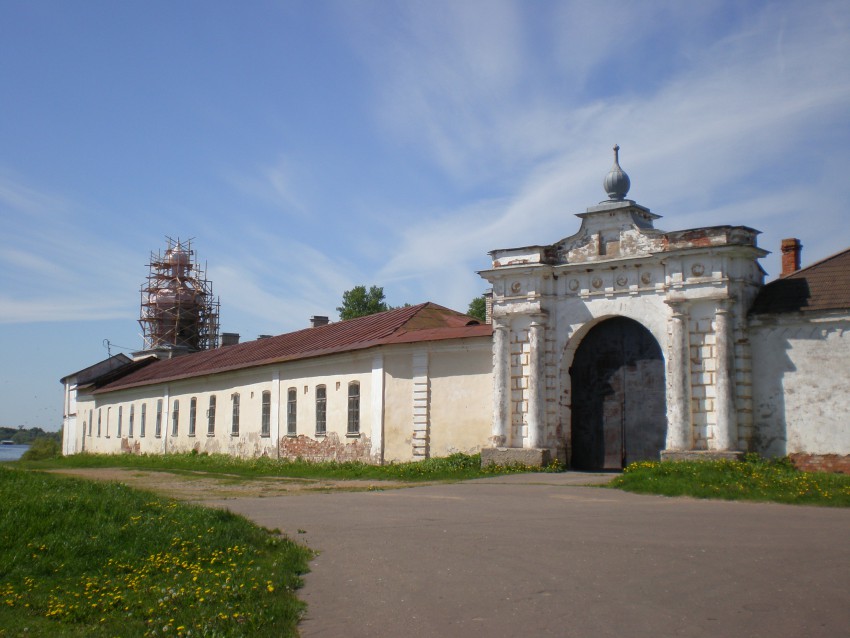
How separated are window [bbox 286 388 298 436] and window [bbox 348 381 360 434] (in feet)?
10.7

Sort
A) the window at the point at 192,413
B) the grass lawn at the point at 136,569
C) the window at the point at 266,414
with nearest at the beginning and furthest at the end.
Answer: the grass lawn at the point at 136,569 < the window at the point at 266,414 < the window at the point at 192,413

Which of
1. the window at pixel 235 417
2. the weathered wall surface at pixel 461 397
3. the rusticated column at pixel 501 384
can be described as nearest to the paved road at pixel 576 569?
the rusticated column at pixel 501 384

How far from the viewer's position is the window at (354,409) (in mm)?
25031

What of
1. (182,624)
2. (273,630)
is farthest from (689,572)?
(182,624)

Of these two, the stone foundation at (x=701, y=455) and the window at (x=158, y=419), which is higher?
the window at (x=158, y=419)

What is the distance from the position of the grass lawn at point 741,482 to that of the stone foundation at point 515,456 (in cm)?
254

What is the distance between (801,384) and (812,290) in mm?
1823

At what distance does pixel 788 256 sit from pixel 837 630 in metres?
17.4

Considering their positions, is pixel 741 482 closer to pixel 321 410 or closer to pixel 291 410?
pixel 321 410

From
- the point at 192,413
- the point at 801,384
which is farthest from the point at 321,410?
the point at 801,384

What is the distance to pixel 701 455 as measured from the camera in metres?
17.0

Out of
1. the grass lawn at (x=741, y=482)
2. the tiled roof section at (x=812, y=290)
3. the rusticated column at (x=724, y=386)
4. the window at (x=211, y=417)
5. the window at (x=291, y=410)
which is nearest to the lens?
the grass lawn at (x=741, y=482)

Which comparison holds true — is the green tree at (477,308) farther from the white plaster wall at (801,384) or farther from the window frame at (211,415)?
the white plaster wall at (801,384)

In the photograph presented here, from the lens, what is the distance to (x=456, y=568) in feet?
26.3
